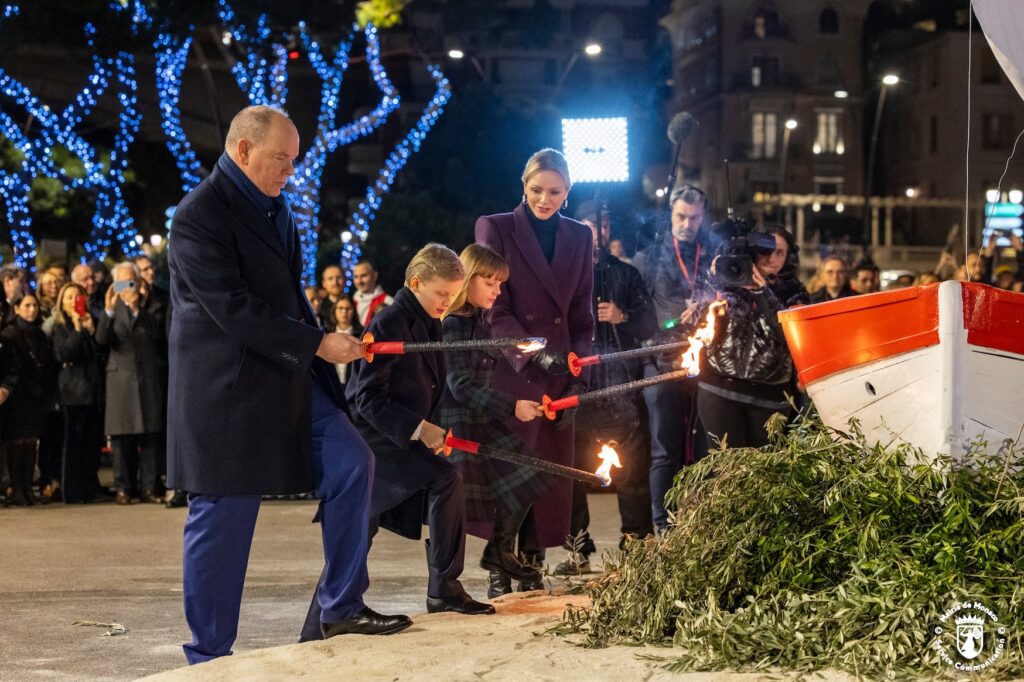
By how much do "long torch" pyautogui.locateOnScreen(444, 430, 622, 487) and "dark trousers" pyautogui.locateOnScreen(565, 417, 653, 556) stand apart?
1638 mm

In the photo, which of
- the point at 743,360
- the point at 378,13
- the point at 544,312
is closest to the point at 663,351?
the point at 544,312

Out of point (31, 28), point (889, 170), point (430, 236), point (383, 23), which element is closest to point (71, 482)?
point (31, 28)

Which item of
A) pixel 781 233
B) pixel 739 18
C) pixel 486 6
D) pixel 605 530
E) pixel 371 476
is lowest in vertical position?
pixel 605 530

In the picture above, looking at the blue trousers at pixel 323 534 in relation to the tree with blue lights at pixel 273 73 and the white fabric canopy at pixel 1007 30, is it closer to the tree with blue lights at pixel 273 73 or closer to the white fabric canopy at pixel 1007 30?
the white fabric canopy at pixel 1007 30

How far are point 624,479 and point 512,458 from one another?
8.37 feet

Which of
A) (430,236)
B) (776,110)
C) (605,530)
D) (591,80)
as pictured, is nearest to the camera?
(605,530)

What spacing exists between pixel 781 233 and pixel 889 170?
256 ft

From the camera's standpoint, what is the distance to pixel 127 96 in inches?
1183

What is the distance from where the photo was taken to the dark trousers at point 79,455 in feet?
45.8

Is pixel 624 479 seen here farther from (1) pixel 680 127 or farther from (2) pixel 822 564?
(2) pixel 822 564

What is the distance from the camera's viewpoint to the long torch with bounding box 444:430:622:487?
712cm

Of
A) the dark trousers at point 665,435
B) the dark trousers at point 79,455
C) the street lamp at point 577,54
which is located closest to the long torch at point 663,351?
the dark trousers at point 665,435

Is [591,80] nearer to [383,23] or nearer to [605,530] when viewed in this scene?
[383,23]

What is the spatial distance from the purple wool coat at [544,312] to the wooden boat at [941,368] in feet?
5.76
